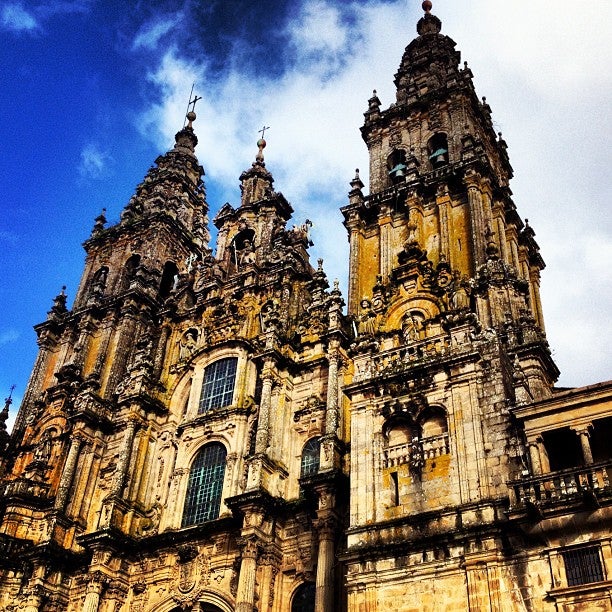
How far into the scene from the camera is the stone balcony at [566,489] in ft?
55.4

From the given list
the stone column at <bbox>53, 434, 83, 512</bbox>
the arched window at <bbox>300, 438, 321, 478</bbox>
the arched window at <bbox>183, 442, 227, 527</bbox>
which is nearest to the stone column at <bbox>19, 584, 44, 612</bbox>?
the stone column at <bbox>53, 434, 83, 512</bbox>

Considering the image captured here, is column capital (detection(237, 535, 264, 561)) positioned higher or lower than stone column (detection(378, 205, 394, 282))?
lower

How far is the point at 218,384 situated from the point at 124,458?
4.85m

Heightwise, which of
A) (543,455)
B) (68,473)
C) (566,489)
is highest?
(68,473)

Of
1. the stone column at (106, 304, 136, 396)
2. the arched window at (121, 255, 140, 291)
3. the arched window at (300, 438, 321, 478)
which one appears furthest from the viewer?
the arched window at (121, 255, 140, 291)

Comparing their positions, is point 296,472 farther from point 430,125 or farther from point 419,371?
point 430,125

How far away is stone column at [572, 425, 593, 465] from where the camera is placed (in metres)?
17.7

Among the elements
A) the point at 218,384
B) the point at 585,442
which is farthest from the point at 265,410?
the point at 585,442

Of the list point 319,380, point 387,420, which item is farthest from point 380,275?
point 387,420

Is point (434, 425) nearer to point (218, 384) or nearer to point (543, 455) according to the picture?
point (543, 455)

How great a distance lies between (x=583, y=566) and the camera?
659 inches

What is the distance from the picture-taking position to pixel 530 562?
685 inches

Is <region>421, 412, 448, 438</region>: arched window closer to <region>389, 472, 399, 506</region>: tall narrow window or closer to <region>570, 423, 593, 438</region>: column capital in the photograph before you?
<region>389, 472, 399, 506</region>: tall narrow window

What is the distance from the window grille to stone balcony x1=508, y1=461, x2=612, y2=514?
930 millimetres
